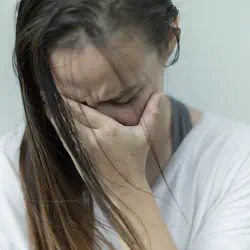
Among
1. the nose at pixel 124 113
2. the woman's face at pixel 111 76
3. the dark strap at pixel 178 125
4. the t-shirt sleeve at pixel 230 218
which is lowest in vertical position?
the t-shirt sleeve at pixel 230 218

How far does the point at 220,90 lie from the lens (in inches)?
41.2

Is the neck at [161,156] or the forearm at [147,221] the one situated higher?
the neck at [161,156]

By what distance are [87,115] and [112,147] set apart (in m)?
0.07

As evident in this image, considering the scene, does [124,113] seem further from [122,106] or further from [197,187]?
[197,187]

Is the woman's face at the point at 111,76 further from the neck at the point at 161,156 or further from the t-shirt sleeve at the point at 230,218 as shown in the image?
the t-shirt sleeve at the point at 230,218

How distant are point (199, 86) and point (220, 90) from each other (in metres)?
0.06

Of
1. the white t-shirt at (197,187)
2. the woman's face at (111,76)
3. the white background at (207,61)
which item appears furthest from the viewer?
the white background at (207,61)

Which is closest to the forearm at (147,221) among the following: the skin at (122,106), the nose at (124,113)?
the skin at (122,106)

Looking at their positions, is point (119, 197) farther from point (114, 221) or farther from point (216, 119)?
point (216, 119)

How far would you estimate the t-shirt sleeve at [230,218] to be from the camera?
628 millimetres

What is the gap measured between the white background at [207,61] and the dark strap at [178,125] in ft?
0.64

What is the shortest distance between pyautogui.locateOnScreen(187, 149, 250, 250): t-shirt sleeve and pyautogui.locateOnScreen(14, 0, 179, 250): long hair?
12 cm

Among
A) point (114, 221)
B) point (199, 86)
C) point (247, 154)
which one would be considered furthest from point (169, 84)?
point (114, 221)

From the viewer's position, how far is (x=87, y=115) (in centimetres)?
61
